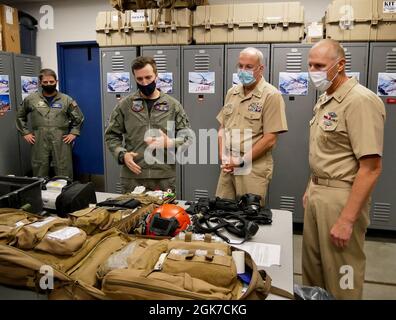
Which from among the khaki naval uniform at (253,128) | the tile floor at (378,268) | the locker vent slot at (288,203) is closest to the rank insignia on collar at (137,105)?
the khaki naval uniform at (253,128)

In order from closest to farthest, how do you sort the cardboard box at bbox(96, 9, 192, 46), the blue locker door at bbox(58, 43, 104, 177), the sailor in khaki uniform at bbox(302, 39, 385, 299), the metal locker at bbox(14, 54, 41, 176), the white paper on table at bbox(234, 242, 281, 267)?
the white paper on table at bbox(234, 242, 281, 267)
the sailor in khaki uniform at bbox(302, 39, 385, 299)
the cardboard box at bbox(96, 9, 192, 46)
the metal locker at bbox(14, 54, 41, 176)
the blue locker door at bbox(58, 43, 104, 177)

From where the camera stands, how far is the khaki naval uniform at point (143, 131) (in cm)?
259

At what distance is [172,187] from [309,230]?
105 centimetres

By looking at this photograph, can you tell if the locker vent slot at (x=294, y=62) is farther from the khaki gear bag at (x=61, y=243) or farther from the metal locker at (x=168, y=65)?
the khaki gear bag at (x=61, y=243)

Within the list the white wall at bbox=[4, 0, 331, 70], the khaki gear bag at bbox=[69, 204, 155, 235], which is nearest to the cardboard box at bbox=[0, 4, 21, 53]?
the white wall at bbox=[4, 0, 331, 70]

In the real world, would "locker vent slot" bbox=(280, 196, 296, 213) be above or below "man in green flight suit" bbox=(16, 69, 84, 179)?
below

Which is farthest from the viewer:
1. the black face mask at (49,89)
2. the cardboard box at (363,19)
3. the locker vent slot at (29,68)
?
the locker vent slot at (29,68)

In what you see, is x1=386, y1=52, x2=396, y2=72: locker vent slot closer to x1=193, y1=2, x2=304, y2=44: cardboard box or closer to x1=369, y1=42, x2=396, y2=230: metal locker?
x1=369, y1=42, x2=396, y2=230: metal locker

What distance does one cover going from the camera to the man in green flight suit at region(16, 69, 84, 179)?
14.4ft

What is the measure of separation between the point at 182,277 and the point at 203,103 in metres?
2.96

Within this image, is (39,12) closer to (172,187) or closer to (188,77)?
(188,77)

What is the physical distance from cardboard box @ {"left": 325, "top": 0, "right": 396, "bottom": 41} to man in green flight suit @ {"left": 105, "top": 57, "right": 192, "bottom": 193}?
1946 mm

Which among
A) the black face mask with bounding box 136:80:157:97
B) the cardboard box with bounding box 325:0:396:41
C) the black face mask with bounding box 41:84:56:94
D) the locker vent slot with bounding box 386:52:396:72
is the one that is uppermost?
the cardboard box with bounding box 325:0:396:41

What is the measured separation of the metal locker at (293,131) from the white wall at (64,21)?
2.70 meters
